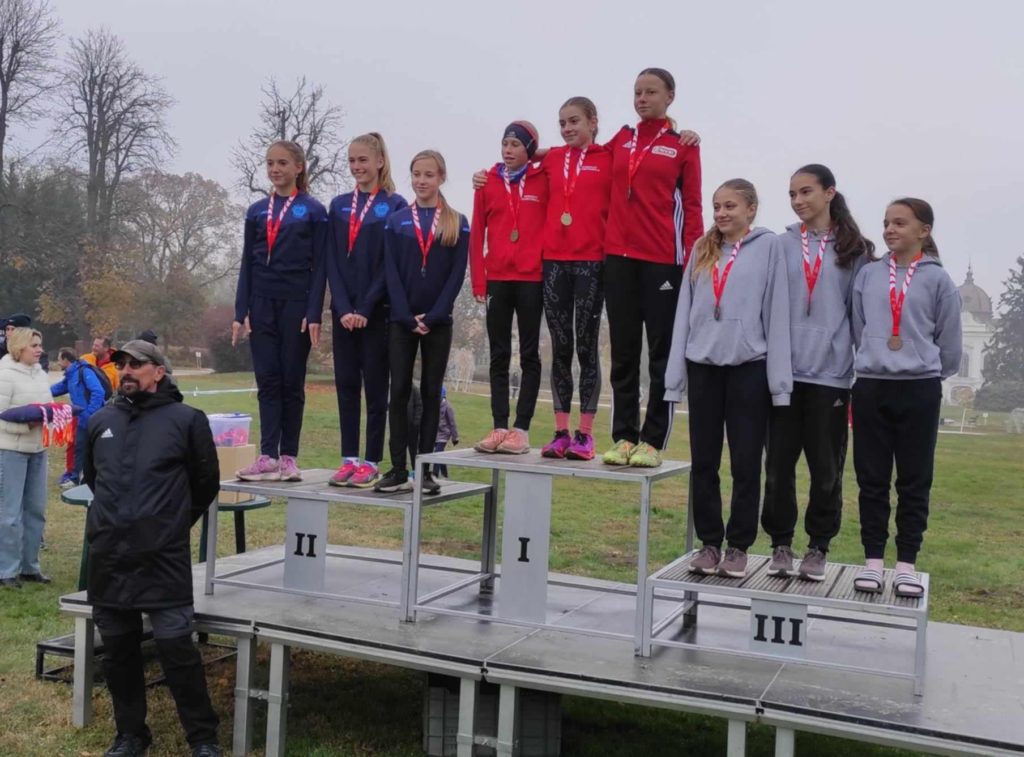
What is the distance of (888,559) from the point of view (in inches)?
430

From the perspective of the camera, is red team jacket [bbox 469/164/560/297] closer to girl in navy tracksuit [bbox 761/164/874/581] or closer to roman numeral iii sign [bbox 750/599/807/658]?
girl in navy tracksuit [bbox 761/164/874/581]

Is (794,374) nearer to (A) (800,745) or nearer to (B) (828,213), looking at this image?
(B) (828,213)

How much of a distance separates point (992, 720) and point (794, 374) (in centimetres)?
171

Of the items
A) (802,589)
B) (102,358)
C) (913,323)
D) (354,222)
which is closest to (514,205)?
(354,222)

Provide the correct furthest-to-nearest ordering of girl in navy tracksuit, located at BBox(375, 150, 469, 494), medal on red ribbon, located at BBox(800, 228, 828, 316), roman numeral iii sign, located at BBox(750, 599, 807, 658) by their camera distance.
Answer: girl in navy tracksuit, located at BBox(375, 150, 469, 494) < medal on red ribbon, located at BBox(800, 228, 828, 316) < roman numeral iii sign, located at BBox(750, 599, 807, 658)

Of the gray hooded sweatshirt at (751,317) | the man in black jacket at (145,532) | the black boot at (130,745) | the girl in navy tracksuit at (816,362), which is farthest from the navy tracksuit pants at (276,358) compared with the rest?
the girl in navy tracksuit at (816,362)

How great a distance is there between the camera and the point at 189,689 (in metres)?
4.91

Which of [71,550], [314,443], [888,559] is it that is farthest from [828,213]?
[314,443]

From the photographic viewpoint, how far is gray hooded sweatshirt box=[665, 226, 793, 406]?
15.7 ft

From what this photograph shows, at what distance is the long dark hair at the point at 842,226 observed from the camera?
4957mm

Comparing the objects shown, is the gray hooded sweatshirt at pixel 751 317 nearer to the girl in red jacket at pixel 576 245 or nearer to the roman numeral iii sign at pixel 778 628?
the girl in red jacket at pixel 576 245

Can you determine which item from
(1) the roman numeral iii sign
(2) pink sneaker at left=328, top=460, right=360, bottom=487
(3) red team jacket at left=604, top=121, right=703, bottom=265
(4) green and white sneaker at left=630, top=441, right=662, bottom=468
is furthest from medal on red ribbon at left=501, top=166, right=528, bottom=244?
(1) the roman numeral iii sign

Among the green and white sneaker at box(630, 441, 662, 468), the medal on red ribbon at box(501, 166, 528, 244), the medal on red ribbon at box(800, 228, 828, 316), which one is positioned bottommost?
the green and white sneaker at box(630, 441, 662, 468)

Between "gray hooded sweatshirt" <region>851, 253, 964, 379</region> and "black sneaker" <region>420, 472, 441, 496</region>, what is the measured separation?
2.36m
